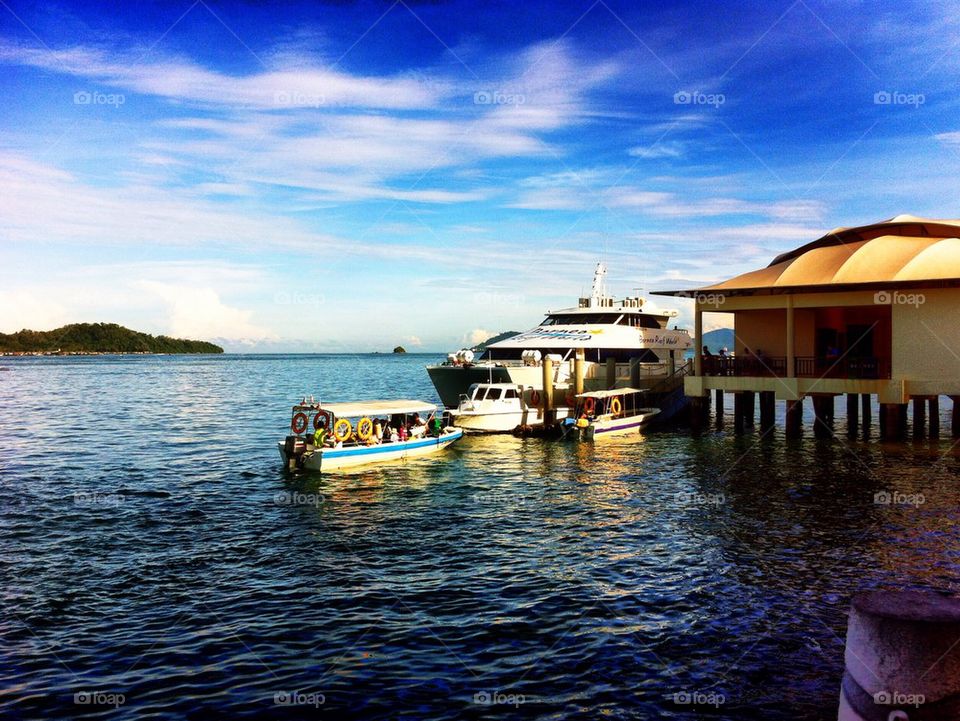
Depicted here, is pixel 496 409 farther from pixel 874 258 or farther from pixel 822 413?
pixel 874 258

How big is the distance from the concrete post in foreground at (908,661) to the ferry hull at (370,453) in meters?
23.8

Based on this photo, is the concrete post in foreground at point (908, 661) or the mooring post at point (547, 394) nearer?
the concrete post in foreground at point (908, 661)

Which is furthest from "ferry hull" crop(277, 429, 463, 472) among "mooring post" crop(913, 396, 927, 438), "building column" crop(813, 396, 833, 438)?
"mooring post" crop(913, 396, 927, 438)

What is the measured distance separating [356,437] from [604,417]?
603 inches

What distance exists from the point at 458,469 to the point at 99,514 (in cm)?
1295

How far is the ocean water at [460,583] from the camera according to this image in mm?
11227

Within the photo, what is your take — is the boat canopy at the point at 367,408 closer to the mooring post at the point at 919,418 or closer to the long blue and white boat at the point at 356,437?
the long blue and white boat at the point at 356,437

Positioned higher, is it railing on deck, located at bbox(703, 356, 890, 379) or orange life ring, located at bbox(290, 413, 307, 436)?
railing on deck, located at bbox(703, 356, 890, 379)

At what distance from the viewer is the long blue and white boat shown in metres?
28.7

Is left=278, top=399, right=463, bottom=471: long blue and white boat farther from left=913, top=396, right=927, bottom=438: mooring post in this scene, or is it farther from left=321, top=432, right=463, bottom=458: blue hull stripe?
left=913, top=396, right=927, bottom=438: mooring post

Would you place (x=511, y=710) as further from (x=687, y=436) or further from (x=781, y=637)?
(x=687, y=436)

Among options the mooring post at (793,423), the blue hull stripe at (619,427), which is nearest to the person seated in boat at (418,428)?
the blue hull stripe at (619,427)

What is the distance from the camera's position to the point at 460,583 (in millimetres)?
15859

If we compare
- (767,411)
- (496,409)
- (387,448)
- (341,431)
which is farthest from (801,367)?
(341,431)
